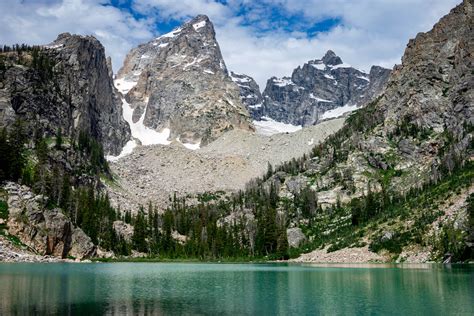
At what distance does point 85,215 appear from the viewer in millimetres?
146375

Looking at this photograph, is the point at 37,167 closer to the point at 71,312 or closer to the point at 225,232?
the point at 225,232

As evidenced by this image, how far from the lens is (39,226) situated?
112438mm

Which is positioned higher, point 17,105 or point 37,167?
point 17,105

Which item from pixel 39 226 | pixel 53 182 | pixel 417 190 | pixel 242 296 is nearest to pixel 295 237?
pixel 417 190

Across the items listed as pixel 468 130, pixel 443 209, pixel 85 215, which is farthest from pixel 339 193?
pixel 85 215

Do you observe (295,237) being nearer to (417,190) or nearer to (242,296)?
(417,190)

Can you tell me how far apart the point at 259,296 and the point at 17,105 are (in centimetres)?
16921

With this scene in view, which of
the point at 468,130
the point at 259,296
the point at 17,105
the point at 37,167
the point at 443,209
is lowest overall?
the point at 259,296

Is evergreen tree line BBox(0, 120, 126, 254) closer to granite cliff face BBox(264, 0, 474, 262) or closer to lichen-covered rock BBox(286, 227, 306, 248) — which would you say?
lichen-covered rock BBox(286, 227, 306, 248)

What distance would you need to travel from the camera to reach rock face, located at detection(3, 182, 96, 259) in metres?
108

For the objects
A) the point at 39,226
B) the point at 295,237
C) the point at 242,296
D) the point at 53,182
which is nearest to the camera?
the point at 242,296

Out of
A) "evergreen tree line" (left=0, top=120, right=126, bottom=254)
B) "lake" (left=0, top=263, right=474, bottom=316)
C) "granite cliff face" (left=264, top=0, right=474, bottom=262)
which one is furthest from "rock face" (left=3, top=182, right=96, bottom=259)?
"granite cliff face" (left=264, top=0, right=474, bottom=262)

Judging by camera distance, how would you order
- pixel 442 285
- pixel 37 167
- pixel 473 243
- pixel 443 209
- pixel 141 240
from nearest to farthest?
pixel 442 285
pixel 473 243
pixel 443 209
pixel 37 167
pixel 141 240

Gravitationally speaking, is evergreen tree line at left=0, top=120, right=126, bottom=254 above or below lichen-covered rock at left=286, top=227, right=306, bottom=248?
above
